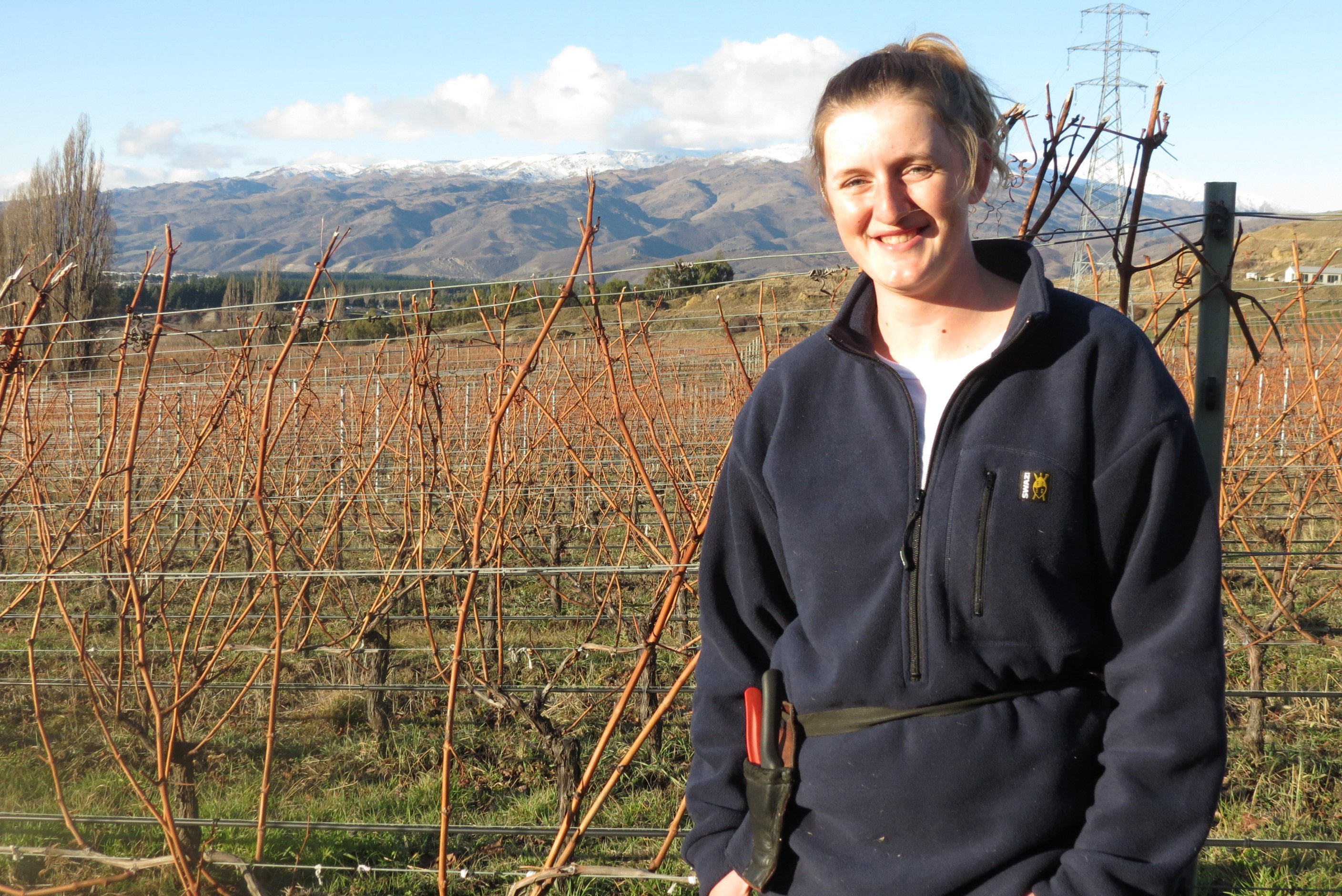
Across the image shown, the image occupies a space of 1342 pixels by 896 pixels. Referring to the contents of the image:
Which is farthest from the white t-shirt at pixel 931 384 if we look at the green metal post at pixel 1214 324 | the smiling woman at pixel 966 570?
the green metal post at pixel 1214 324

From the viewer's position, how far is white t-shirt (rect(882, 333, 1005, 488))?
3.42ft

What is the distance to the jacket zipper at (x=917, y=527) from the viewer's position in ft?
3.27

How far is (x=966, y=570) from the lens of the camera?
986 millimetres

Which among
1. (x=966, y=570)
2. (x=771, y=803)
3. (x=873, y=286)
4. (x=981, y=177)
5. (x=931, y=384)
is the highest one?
(x=981, y=177)

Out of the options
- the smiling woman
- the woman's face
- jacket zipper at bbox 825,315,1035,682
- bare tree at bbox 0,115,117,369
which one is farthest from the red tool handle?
bare tree at bbox 0,115,117,369

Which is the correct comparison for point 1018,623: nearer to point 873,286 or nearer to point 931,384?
point 931,384

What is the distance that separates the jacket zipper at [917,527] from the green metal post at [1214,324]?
27.9 inches

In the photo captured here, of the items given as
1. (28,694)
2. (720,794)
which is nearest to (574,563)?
(28,694)

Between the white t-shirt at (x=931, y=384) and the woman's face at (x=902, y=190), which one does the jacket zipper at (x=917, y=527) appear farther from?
the woman's face at (x=902, y=190)

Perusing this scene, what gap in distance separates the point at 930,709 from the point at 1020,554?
0.59ft

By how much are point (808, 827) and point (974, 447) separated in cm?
45

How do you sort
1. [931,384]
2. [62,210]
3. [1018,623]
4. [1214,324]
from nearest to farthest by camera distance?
[1018,623] → [931,384] → [1214,324] → [62,210]

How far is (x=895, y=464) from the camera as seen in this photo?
105 cm

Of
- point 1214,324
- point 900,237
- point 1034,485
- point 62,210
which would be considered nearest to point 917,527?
point 1034,485
